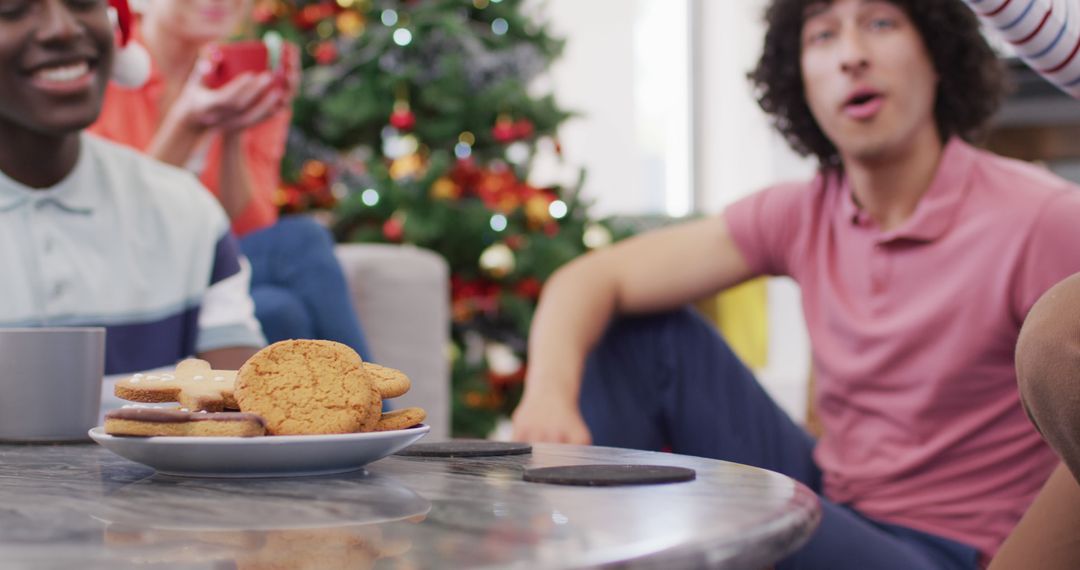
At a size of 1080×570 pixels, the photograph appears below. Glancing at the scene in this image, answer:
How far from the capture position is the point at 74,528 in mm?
558

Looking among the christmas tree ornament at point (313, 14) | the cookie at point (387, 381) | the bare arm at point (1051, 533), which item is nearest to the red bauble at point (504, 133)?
the christmas tree ornament at point (313, 14)

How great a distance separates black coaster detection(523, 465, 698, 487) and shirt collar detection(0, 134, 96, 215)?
0.81 meters

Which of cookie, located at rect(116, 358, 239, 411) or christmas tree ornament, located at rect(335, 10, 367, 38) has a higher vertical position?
christmas tree ornament, located at rect(335, 10, 367, 38)

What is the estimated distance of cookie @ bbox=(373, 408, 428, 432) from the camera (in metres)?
0.76

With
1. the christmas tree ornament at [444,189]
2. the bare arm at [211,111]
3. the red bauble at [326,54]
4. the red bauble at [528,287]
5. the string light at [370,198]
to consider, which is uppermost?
the red bauble at [326,54]

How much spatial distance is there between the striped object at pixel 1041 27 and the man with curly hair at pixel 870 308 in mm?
288

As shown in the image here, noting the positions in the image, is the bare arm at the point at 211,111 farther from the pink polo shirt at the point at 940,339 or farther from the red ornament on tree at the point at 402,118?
the red ornament on tree at the point at 402,118

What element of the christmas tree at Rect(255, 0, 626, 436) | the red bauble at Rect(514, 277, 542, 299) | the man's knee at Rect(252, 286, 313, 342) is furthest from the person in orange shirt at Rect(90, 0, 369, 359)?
the red bauble at Rect(514, 277, 542, 299)

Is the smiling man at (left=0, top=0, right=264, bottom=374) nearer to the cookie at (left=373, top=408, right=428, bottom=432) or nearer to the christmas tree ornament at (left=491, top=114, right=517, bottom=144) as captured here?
the cookie at (left=373, top=408, right=428, bottom=432)

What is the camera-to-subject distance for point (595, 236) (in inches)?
150

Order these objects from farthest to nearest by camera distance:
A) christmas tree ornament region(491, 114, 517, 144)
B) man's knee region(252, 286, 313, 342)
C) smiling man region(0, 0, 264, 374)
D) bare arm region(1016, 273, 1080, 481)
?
christmas tree ornament region(491, 114, 517, 144)
man's knee region(252, 286, 313, 342)
smiling man region(0, 0, 264, 374)
bare arm region(1016, 273, 1080, 481)

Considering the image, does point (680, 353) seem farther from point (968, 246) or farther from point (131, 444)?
point (131, 444)

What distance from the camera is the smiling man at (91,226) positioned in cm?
125

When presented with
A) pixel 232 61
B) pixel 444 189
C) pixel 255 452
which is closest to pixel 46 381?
pixel 255 452
